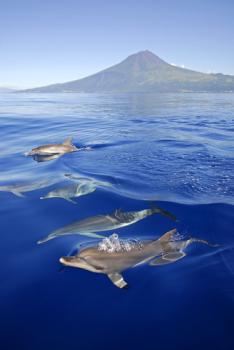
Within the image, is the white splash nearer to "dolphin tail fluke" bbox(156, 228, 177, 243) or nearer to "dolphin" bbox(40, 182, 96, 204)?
"dolphin tail fluke" bbox(156, 228, 177, 243)

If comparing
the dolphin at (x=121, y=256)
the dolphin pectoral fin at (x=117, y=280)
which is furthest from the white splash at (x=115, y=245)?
the dolphin pectoral fin at (x=117, y=280)

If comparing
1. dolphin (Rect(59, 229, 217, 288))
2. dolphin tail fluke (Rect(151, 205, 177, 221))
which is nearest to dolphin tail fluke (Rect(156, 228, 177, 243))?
dolphin (Rect(59, 229, 217, 288))

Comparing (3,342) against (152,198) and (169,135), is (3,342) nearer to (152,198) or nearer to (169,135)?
(152,198)

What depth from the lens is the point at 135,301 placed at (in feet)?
16.6

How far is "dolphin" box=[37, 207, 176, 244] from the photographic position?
23.6 ft

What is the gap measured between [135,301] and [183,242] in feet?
6.73

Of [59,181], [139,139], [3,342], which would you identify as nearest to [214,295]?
[3,342]

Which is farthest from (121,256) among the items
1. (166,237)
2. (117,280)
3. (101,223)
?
(101,223)

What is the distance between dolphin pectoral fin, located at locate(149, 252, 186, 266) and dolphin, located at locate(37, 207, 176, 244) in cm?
145

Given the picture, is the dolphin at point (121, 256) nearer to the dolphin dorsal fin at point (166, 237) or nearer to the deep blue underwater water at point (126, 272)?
the dolphin dorsal fin at point (166, 237)

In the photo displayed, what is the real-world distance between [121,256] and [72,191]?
14.7 ft

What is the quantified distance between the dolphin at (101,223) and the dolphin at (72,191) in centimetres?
173

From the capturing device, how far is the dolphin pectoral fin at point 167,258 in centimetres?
597

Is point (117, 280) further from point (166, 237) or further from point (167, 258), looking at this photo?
point (166, 237)
